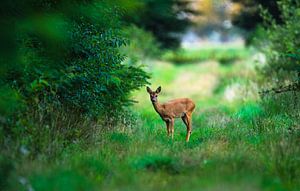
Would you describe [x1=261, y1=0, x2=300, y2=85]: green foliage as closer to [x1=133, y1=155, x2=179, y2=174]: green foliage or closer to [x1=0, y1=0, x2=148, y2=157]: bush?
[x1=0, y1=0, x2=148, y2=157]: bush

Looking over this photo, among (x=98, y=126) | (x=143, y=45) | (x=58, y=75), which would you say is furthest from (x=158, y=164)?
(x=143, y=45)

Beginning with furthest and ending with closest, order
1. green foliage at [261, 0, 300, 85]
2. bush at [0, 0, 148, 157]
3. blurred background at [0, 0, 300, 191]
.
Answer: green foliage at [261, 0, 300, 85]
blurred background at [0, 0, 300, 191]
bush at [0, 0, 148, 157]

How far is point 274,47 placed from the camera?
2155cm

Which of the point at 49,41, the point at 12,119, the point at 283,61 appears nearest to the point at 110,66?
the point at 12,119

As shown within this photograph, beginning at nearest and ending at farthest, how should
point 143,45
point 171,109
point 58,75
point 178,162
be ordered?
point 178,162, point 58,75, point 171,109, point 143,45

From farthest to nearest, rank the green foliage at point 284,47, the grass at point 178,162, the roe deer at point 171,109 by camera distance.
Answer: the green foliage at point 284,47
the roe deer at point 171,109
the grass at point 178,162

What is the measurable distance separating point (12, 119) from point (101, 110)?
2976 millimetres

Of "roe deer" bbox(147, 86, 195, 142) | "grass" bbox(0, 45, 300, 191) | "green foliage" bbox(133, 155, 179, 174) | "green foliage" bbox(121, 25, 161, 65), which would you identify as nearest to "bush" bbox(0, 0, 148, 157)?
"grass" bbox(0, 45, 300, 191)

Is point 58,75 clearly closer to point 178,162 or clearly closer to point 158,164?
point 158,164

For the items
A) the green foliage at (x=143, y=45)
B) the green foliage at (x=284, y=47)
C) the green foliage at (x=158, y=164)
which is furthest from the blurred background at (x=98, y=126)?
the green foliage at (x=143, y=45)

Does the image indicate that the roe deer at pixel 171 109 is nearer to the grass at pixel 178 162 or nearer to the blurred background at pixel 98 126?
the grass at pixel 178 162

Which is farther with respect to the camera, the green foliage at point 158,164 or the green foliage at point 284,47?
the green foliage at point 284,47

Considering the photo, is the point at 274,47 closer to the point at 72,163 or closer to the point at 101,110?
the point at 101,110

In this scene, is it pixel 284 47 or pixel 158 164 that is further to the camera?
pixel 284 47
